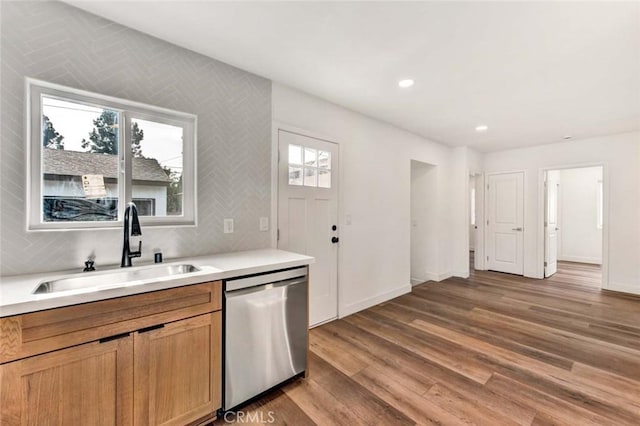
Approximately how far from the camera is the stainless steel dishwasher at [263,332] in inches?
67.0

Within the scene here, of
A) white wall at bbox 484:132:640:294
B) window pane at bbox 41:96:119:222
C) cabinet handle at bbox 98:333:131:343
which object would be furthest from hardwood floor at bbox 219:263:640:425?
window pane at bbox 41:96:119:222

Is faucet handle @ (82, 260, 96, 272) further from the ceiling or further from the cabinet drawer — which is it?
the ceiling

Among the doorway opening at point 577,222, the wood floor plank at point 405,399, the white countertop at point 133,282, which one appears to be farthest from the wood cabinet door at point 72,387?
the doorway opening at point 577,222

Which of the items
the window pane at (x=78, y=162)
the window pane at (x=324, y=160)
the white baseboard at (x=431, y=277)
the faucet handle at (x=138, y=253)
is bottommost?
the white baseboard at (x=431, y=277)

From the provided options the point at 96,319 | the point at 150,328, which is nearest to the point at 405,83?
the point at 150,328

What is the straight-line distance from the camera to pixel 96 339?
1.27 meters

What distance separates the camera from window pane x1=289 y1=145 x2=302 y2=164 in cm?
280

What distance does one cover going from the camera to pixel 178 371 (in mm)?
1500

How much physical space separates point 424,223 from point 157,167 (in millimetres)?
4456

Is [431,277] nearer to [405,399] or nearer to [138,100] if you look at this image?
[405,399]

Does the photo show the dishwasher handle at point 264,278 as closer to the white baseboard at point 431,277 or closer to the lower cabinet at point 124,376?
the lower cabinet at point 124,376

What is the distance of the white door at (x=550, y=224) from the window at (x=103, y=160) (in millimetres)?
6025

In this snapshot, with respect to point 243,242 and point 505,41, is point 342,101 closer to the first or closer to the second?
point 505,41

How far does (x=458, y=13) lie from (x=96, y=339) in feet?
8.82
